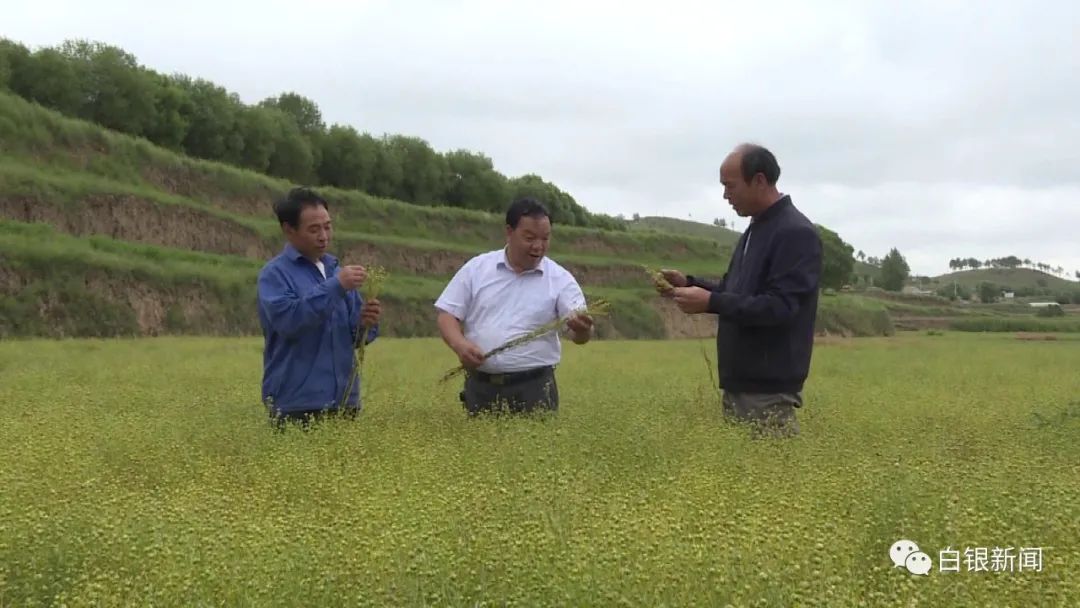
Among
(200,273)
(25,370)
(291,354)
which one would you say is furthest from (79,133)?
(291,354)

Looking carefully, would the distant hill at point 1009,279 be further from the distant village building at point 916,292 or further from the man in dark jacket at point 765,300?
the man in dark jacket at point 765,300

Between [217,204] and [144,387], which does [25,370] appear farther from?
[217,204]

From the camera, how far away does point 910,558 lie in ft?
7.64

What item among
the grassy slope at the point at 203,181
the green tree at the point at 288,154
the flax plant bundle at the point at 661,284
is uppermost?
the green tree at the point at 288,154

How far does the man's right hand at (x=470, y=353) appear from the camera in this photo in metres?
4.39

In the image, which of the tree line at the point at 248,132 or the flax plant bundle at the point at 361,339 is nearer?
the flax plant bundle at the point at 361,339

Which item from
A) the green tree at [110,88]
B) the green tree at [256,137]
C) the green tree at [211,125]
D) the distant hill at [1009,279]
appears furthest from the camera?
the distant hill at [1009,279]

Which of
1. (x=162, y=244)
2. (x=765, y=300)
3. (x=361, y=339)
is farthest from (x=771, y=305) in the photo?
(x=162, y=244)

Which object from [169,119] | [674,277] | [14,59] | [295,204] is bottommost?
[674,277]

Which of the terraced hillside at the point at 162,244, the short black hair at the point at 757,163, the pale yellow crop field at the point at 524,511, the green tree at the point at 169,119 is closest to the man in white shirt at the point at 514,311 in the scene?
the pale yellow crop field at the point at 524,511

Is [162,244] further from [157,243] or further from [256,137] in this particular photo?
[256,137]

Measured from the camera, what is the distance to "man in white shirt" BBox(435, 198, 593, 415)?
4.56 metres

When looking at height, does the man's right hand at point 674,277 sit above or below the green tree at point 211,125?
below

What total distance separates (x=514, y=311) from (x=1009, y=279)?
5684 inches
